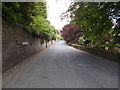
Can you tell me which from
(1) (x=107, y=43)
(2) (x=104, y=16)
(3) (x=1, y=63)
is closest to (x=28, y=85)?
(3) (x=1, y=63)

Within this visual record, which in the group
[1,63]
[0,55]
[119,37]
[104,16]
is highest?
[104,16]

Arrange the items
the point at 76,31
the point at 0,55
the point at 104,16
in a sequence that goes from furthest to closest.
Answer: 1. the point at 76,31
2. the point at 104,16
3. the point at 0,55

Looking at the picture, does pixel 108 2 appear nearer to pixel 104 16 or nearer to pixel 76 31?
pixel 104 16

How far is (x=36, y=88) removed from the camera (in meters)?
3.64

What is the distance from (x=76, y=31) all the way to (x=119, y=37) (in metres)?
10.8

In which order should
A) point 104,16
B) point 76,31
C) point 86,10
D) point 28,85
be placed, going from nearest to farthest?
point 28,85
point 104,16
point 86,10
point 76,31

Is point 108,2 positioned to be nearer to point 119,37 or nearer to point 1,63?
point 119,37

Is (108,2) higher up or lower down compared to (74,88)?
higher up

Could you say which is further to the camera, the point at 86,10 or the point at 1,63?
the point at 86,10

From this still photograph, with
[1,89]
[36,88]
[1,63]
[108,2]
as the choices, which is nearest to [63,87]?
[36,88]

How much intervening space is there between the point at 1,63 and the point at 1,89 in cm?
189

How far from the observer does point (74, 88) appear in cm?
365

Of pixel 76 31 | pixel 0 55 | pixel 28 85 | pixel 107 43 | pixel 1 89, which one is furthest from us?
pixel 76 31

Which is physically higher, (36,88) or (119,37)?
(119,37)
